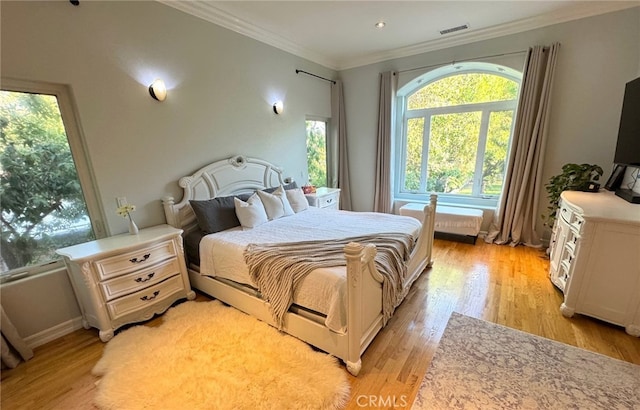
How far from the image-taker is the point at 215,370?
1726 millimetres

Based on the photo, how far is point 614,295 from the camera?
1953 millimetres

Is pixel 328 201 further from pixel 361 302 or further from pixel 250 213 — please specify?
pixel 361 302

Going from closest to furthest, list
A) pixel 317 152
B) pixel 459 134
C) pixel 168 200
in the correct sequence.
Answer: pixel 168 200
pixel 459 134
pixel 317 152

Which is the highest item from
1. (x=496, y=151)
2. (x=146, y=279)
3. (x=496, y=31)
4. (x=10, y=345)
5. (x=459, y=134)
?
(x=496, y=31)

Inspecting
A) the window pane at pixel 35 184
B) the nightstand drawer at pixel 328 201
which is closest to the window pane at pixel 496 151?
the nightstand drawer at pixel 328 201

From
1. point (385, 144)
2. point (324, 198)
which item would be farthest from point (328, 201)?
point (385, 144)

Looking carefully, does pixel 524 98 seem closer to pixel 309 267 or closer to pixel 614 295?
pixel 614 295

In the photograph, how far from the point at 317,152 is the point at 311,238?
2.68 metres

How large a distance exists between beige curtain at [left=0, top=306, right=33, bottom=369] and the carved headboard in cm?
123

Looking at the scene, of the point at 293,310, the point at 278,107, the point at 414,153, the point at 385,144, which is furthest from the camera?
the point at 414,153

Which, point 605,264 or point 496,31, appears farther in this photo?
point 496,31

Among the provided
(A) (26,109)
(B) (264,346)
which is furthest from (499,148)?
(A) (26,109)

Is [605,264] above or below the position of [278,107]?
below

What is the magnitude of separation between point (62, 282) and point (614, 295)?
435 centimetres
